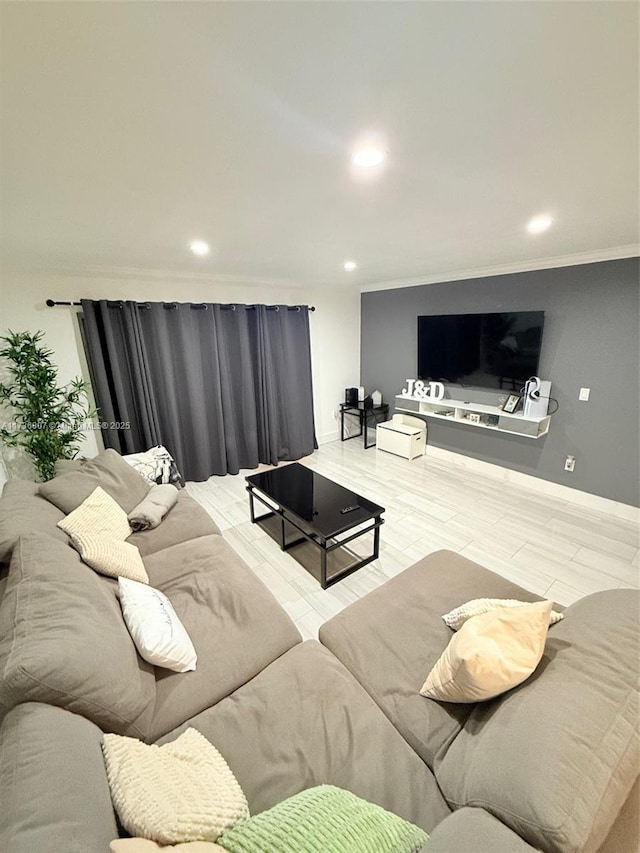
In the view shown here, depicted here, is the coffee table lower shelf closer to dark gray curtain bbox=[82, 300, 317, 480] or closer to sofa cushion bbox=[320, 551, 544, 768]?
sofa cushion bbox=[320, 551, 544, 768]

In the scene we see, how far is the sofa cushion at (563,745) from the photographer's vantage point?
26.8 inches

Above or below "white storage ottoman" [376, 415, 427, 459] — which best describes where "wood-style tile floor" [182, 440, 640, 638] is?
below

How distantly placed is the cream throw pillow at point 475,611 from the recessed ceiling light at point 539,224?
6.65ft

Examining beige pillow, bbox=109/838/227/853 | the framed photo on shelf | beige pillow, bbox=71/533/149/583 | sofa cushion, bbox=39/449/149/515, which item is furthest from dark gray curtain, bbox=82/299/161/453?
the framed photo on shelf

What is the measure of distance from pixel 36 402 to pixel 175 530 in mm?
1734

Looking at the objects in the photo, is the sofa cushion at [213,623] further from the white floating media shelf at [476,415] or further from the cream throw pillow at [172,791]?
the white floating media shelf at [476,415]

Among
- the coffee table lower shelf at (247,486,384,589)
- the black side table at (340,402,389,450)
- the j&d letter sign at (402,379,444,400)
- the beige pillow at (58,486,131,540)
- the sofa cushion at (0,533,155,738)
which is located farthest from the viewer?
the black side table at (340,402,389,450)

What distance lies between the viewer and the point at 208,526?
7.20ft

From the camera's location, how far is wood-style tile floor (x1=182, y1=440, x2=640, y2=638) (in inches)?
87.3

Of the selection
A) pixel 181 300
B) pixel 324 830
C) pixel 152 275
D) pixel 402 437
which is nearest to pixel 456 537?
pixel 402 437

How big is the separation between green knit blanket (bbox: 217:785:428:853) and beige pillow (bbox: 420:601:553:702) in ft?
1.16

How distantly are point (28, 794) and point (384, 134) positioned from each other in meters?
1.84

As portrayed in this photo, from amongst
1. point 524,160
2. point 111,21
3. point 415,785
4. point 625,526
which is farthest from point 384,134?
point 625,526

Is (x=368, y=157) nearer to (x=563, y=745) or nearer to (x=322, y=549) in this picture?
(x=563, y=745)
